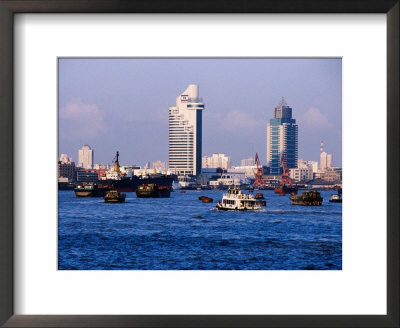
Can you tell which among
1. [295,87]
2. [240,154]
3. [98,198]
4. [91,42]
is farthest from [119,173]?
[91,42]

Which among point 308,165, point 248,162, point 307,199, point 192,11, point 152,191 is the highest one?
point 192,11

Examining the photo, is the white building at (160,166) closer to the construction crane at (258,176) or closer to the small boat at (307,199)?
the construction crane at (258,176)

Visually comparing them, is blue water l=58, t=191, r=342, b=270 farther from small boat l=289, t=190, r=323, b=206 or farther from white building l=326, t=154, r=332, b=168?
white building l=326, t=154, r=332, b=168

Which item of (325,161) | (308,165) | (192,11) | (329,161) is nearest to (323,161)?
(325,161)

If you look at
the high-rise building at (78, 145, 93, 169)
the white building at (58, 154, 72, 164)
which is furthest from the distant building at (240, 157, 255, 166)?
the white building at (58, 154, 72, 164)

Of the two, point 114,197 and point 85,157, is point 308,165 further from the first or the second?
point 85,157
